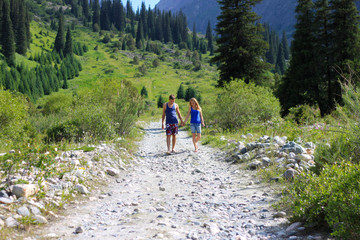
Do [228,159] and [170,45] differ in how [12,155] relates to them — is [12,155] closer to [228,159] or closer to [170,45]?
[228,159]

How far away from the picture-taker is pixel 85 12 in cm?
18775

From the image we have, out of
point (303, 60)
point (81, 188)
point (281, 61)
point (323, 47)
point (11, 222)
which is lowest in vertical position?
point (81, 188)

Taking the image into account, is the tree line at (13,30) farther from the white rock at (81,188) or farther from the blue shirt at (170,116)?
the white rock at (81,188)

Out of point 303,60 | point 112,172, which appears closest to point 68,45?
point 303,60

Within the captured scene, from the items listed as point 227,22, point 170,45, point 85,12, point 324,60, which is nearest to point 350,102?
point 227,22

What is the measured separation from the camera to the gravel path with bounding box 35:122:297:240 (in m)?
3.27

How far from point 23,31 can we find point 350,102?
130 metres

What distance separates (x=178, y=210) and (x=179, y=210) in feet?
0.06

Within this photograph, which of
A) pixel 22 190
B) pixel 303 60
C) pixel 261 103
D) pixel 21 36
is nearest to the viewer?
pixel 22 190

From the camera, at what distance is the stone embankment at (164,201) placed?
330 cm

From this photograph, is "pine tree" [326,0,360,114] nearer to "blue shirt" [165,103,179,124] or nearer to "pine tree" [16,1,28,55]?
"blue shirt" [165,103,179,124]

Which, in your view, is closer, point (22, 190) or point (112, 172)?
point (22, 190)

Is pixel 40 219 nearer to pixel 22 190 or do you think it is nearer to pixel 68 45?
pixel 22 190

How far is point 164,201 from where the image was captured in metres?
4.69
